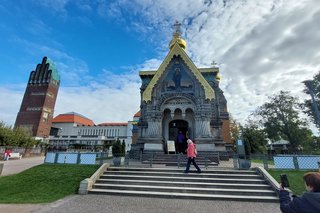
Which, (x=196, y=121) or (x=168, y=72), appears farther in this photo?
(x=168, y=72)

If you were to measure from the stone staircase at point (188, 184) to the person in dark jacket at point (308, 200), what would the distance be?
541 cm

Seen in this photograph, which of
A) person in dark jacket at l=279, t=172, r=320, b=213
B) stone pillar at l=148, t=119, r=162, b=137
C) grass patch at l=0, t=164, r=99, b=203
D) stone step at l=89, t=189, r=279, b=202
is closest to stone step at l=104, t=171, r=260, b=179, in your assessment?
stone step at l=89, t=189, r=279, b=202

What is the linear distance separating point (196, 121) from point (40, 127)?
216 feet

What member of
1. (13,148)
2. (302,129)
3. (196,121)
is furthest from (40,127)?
(302,129)

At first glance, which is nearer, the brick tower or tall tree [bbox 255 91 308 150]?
tall tree [bbox 255 91 308 150]

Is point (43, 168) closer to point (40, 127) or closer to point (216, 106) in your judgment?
point (216, 106)

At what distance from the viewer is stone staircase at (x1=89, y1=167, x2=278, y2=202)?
7.91 metres

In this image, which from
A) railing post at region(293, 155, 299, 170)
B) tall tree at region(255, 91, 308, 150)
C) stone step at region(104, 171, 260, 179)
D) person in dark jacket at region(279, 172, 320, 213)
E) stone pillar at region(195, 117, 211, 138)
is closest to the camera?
person in dark jacket at region(279, 172, 320, 213)

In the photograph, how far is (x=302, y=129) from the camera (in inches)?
1404

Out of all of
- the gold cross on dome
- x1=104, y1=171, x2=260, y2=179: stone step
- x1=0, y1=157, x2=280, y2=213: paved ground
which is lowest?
x1=0, y1=157, x2=280, y2=213: paved ground

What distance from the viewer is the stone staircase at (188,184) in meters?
7.91

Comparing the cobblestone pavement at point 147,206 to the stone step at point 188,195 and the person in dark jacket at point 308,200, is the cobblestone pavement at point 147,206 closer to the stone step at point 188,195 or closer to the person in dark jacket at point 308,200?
the stone step at point 188,195

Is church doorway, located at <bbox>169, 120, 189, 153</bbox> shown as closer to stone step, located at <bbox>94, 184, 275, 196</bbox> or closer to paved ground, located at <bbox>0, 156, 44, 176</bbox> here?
stone step, located at <bbox>94, 184, 275, 196</bbox>

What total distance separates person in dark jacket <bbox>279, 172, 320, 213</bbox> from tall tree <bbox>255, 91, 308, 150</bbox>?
41.3 metres
